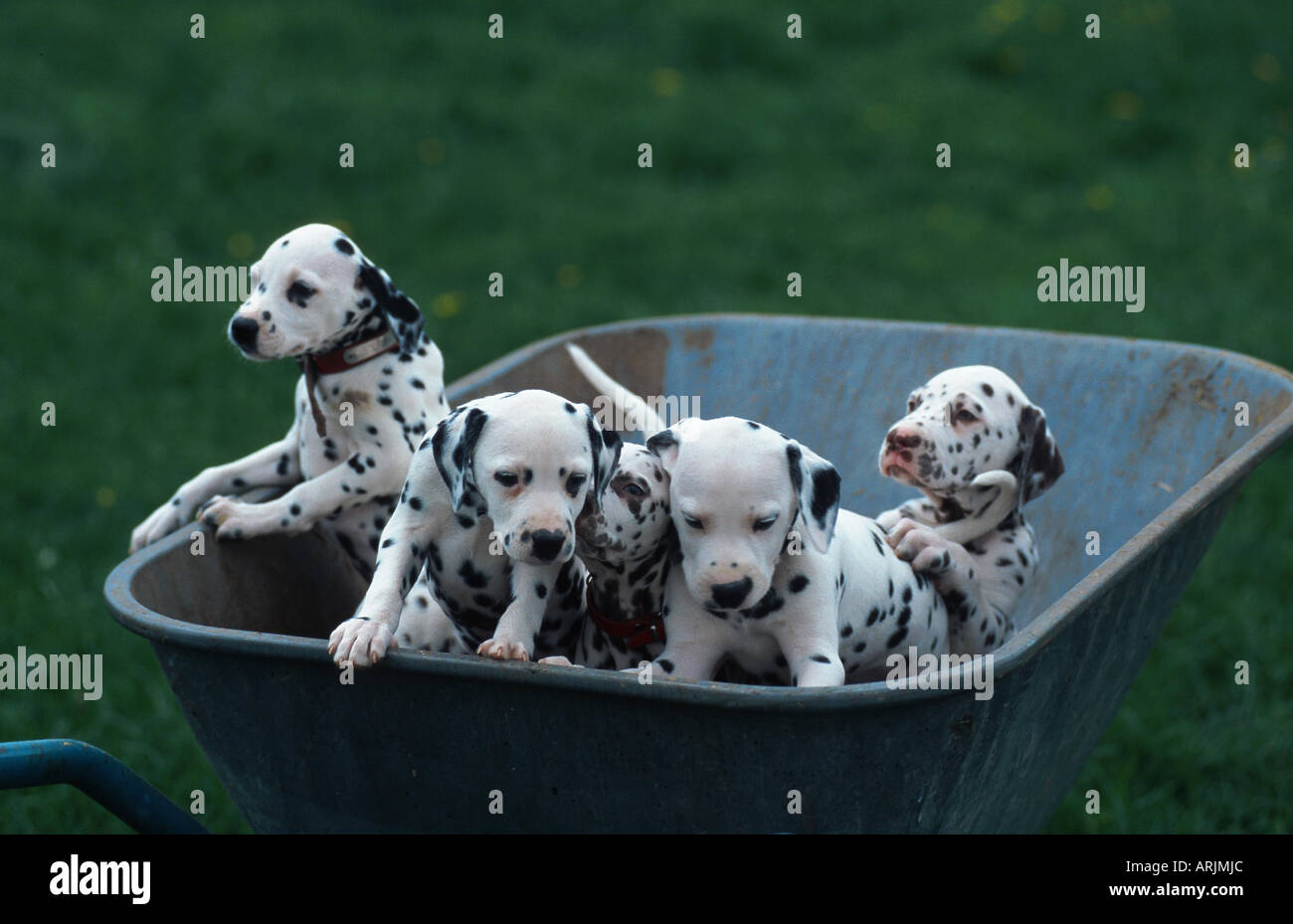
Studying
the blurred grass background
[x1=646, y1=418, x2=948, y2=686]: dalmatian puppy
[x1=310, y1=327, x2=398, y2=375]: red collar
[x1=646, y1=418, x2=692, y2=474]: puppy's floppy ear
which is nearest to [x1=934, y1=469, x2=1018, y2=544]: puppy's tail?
[x1=646, y1=418, x2=948, y2=686]: dalmatian puppy

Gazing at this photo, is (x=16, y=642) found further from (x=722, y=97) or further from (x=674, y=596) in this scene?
(x=722, y=97)

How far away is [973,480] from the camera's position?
106 inches

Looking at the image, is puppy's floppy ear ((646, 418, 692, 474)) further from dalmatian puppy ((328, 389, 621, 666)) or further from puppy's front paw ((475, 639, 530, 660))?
puppy's front paw ((475, 639, 530, 660))

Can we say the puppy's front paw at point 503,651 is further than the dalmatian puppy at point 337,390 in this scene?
No

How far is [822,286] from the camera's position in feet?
22.6

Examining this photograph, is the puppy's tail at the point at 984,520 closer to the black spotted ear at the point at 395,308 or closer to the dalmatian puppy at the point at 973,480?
the dalmatian puppy at the point at 973,480

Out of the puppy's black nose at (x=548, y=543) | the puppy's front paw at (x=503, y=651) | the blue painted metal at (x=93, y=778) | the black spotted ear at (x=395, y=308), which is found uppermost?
the black spotted ear at (x=395, y=308)

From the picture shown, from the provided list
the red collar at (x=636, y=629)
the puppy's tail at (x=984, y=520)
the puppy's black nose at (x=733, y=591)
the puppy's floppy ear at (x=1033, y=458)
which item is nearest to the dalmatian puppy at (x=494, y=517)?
the red collar at (x=636, y=629)

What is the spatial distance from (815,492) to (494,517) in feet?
1.49

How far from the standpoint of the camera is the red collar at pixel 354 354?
2.70 m

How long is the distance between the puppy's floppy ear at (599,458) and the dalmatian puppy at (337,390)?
0.56 m

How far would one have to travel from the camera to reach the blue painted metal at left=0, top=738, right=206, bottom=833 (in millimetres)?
2018

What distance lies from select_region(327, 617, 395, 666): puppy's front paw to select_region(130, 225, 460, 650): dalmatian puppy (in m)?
0.55
